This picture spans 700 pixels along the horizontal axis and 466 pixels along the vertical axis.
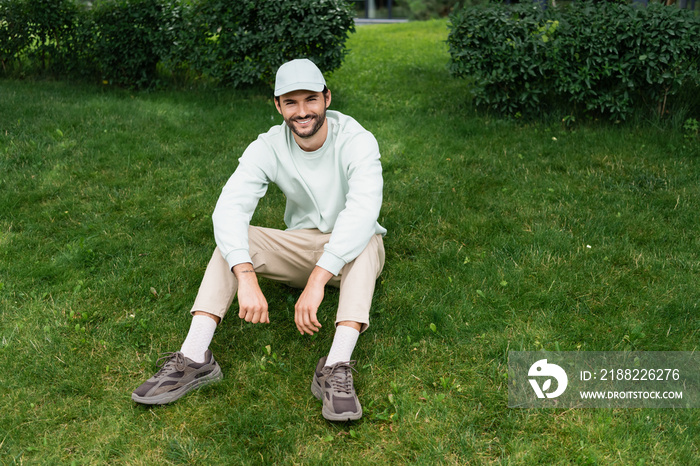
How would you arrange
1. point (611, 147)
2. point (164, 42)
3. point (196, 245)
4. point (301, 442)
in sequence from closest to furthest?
1. point (301, 442)
2. point (196, 245)
3. point (611, 147)
4. point (164, 42)

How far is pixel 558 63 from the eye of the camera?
734cm

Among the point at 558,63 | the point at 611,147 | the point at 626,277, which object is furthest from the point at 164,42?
the point at 626,277

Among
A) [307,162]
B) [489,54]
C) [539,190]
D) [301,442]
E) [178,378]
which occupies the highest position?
[489,54]

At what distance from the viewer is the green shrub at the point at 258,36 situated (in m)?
8.43

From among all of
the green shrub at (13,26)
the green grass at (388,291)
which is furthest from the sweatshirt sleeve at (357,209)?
the green shrub at (13,26)

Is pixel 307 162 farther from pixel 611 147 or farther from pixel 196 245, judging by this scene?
pixel 611 147

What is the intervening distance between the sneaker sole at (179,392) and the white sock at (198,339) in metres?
0.13

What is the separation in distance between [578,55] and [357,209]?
5.08 m

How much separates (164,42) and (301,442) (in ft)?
24.9

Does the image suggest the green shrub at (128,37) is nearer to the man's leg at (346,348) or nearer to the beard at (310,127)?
the beard at (310,127)

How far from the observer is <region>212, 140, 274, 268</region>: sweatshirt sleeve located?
352 centimetres

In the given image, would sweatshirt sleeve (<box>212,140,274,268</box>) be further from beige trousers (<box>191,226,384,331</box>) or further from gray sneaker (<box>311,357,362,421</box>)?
gray sneaker (<box>311,357,362,421</box>)

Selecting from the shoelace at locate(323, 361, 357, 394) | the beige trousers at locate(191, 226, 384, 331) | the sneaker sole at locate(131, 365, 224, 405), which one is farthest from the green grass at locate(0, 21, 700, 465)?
the beige trousers at locate(191, 226, 384, 331)

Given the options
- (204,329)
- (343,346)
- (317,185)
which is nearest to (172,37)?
(317,185)
